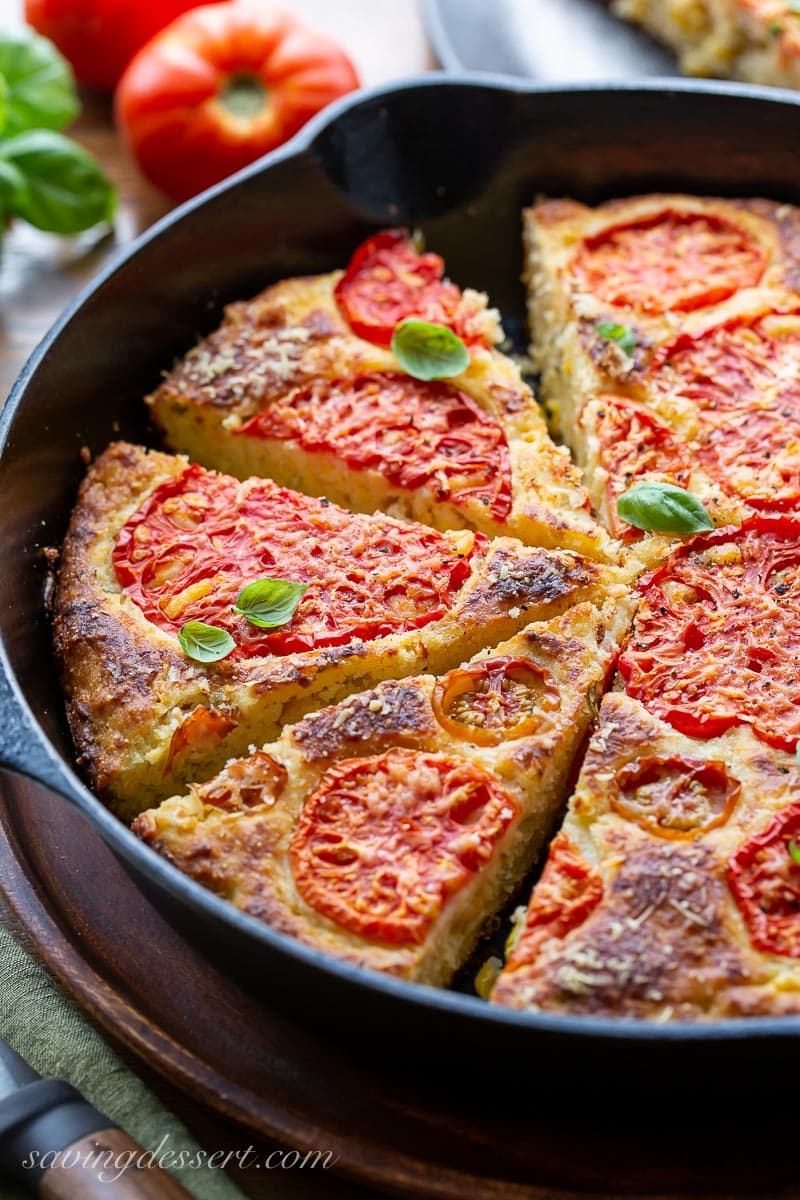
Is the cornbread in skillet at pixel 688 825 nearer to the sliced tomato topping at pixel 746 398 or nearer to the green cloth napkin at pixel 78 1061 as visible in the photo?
the sliced tomato topping at pixel 746 398

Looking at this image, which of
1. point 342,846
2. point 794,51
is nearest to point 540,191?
point 794,51

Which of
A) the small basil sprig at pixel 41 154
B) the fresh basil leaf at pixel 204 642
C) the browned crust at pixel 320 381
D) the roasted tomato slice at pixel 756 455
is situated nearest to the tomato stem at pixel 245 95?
the small basil sprig at pixel 41 154

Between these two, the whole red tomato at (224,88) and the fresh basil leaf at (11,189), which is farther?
the whole red tomato at (224,88)

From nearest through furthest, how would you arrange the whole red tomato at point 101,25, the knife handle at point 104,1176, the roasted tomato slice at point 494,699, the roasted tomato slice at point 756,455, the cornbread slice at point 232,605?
the knife handle at point 104,1176
the roasted tomato slice at point 494,699
the cornbread slice at point 232,605
the roasted tomato slice at point 756,455
the whole red tomato at point 101,25

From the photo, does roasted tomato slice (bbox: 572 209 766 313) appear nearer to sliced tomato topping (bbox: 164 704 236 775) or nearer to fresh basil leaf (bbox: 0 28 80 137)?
sliced tomato topping (bbox: 164 704 236 775)

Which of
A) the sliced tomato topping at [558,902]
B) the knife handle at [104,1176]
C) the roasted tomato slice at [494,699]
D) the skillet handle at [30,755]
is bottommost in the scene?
the knife handle at [104,1176]

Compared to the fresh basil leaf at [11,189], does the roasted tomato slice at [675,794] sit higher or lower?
lower

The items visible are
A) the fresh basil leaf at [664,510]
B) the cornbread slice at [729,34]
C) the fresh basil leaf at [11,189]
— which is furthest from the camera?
the cornbread slice at [729,34]
